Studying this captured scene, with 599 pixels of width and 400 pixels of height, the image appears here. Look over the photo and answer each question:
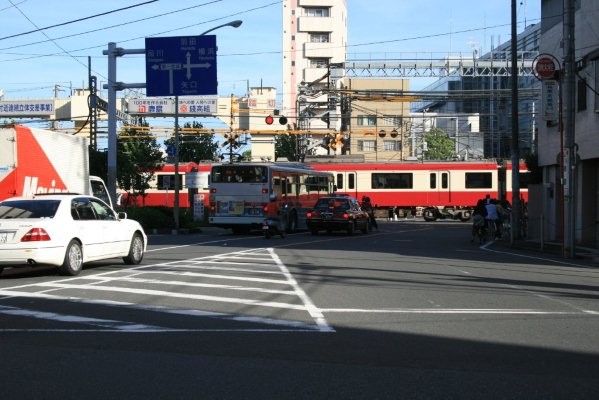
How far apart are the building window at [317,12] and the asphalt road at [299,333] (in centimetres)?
7082

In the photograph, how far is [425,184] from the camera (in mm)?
46375

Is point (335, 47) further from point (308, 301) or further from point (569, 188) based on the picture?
point (308, 301)

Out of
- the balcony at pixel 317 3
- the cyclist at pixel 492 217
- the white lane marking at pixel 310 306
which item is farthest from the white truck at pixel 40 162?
the balcony at pixel 317 3

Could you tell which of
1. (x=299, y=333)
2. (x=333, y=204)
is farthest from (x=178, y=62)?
(x=299, y=333)

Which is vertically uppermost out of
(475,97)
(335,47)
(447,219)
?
(335,47)

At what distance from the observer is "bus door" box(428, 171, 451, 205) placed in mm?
46062

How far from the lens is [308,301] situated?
1120 cm

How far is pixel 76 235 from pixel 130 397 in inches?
347

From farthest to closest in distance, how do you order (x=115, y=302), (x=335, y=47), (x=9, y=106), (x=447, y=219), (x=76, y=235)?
(x=335, y=47)
(x=9, y=106)
(x=447, y=219)
(x=76, y=235)
(x=115, y=302)

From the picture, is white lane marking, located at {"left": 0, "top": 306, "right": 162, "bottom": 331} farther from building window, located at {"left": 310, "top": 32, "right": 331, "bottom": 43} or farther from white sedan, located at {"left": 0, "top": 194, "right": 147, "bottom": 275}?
building window, located at {"left": 310, "top": 32, "right": 331, "bottom": 43}

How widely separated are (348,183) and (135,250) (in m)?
31.2

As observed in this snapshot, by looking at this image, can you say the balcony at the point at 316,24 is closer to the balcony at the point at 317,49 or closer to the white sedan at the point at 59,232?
the balcony at the point at 317,49

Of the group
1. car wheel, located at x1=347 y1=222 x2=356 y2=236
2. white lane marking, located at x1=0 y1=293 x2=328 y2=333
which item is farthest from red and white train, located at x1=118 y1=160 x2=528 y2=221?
white lane marking, located at x1=0 y1=293 x2=328 y2=333

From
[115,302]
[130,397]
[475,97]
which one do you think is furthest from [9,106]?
[130,397]
